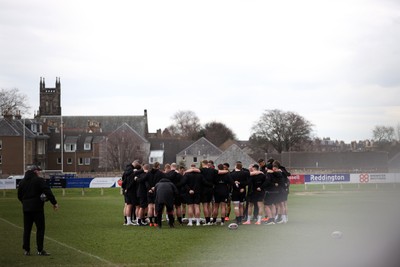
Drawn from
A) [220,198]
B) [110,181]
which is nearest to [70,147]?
[110,181]

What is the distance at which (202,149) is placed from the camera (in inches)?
5482

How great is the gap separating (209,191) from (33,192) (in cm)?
932

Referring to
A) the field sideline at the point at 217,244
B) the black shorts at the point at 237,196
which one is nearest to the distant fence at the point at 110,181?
the field sideline at the point at 217,244

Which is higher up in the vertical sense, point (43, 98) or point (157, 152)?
point (43, 98)

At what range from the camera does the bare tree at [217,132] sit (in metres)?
183

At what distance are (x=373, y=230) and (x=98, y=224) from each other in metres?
11.5

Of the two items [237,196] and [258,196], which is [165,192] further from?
[258,196]

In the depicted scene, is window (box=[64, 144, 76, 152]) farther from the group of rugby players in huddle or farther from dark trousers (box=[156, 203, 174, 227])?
dark trousers (box=[156, 203, 174, 227])

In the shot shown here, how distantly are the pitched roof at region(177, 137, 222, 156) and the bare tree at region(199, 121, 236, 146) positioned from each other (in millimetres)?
41748

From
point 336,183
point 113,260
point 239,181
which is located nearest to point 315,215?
point 239,181

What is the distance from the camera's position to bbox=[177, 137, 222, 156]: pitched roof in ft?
454

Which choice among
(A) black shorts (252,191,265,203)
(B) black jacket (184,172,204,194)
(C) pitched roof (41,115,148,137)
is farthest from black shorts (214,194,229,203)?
(C) pitched roof (41,115,148,137)

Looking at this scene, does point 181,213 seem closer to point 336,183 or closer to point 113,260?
point 113,260

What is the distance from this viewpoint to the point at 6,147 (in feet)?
368
